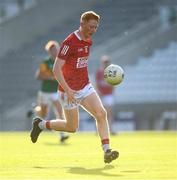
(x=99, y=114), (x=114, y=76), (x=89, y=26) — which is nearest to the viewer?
(x=89, y=26)

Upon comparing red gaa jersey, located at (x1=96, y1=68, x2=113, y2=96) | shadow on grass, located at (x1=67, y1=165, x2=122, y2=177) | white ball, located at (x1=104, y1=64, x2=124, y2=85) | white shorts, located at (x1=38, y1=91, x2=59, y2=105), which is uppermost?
red gaa jersey, located at (x1=96, y1=68, x2=113, y2=96)

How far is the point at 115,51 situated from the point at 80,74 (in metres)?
16.7

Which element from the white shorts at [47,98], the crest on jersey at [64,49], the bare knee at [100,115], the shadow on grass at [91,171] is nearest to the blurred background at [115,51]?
the white shorts at [47,98]

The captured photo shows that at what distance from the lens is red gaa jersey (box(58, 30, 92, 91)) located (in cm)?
1091

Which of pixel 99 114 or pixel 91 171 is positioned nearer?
pixel 91 171

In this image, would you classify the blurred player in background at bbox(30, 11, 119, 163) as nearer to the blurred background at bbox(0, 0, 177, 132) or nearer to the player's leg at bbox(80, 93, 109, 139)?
the player's leg at bbox(80, 93, 109, 139)

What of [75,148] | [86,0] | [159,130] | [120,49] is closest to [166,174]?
[75,148]

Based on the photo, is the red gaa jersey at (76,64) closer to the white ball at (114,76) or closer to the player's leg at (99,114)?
the player's leg at (99,114)

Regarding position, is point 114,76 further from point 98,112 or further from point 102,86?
point 102,86

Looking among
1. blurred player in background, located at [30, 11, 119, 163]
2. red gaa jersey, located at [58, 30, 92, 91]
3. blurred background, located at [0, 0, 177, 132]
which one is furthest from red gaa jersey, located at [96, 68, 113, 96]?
red gaa jersey, located at [58, 30, 92, 91]

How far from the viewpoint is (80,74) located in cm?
1111

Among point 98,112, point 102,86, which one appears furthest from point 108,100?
point 98,112

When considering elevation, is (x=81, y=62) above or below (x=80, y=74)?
above

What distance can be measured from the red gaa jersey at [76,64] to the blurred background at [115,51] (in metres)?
14.2
